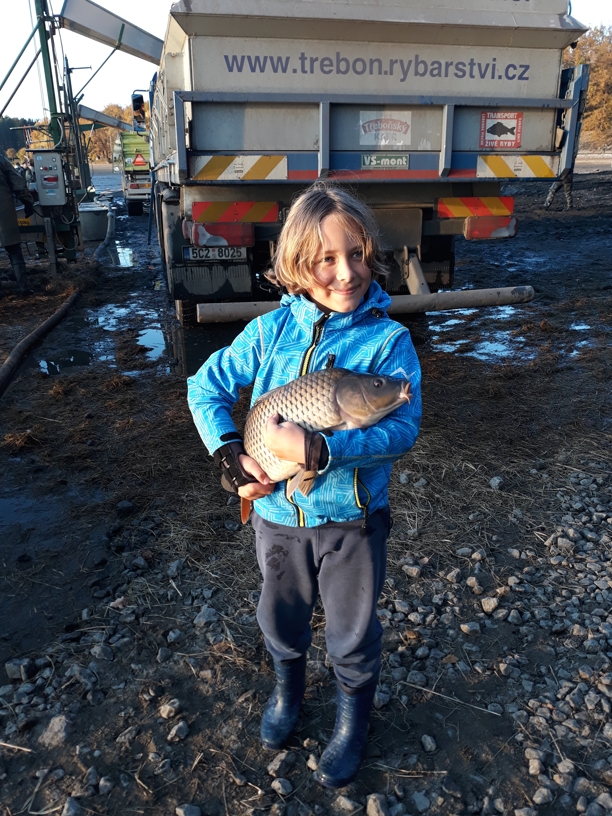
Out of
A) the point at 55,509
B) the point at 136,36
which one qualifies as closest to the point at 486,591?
the point at 55,509

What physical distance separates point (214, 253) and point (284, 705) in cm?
422

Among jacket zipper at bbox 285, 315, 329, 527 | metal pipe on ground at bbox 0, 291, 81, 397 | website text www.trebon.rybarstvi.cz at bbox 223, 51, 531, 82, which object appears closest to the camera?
jacket zipper at bbox 285, 315, 329, 527

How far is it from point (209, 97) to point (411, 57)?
1.67m

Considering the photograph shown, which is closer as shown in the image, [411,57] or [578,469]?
[578,469]

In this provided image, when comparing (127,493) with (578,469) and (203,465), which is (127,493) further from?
(578,469)

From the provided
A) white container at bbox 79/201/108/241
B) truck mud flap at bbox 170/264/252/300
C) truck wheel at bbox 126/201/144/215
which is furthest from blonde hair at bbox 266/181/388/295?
truck wheel at bbox 126/201/144/215

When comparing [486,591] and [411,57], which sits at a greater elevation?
[411,57]

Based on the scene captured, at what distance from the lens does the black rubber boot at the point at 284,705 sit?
2.16m

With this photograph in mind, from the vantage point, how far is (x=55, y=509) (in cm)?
371

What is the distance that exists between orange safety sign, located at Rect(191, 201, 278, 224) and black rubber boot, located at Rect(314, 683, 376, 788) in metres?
4.27

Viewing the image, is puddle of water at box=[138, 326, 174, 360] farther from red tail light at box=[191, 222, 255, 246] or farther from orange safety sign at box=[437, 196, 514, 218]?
orange safety sign at box=[437, 196, 514, 218]

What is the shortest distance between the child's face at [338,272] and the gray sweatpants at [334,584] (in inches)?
27.0

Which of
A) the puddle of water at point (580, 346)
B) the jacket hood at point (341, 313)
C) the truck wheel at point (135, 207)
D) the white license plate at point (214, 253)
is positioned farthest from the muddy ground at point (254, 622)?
the truck wheel at point (135, 207)

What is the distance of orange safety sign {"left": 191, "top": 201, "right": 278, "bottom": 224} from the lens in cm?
541
